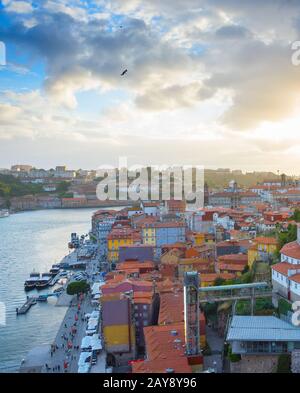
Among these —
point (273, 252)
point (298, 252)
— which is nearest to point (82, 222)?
point (273, 252)

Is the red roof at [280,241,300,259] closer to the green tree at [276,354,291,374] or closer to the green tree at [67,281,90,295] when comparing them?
the green tree at [276,354,291,374]

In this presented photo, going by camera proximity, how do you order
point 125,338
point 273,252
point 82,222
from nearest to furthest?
1. point 125,338
2. point 273,252
3. point 82,222

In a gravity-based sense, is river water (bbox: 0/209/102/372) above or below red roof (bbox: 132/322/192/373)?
below

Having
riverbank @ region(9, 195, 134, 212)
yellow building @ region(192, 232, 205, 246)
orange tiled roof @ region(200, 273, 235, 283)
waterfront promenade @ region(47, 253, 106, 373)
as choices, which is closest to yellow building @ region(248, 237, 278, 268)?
orange tiled roof @ region(200, 273, 235, 283)

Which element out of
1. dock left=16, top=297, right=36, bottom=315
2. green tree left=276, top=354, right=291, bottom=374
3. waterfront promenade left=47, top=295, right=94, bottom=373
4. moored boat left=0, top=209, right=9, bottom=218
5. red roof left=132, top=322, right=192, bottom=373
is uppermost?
green tree left=276, top=354, right=291, bottom=374

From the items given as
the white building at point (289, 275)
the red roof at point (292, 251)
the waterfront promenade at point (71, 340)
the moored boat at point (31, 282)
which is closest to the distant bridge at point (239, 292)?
the white building at point (289, 275)

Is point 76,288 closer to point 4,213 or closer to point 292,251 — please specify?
point 292,251
